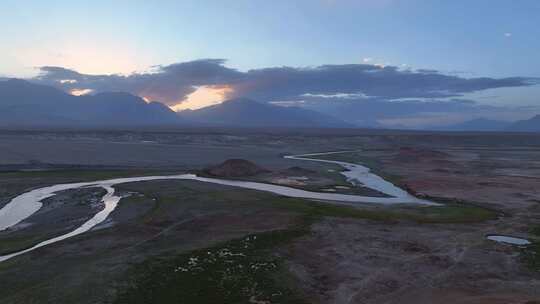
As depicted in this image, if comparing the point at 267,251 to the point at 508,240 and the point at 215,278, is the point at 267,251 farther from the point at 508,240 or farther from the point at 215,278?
A: the point at 508,240

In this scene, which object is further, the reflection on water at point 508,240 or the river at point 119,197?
the river at point 119,197

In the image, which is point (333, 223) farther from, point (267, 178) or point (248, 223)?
point (267, 178)

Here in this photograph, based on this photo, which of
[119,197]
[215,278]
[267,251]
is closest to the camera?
[215,278]

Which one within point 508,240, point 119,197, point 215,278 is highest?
→ point 119,197

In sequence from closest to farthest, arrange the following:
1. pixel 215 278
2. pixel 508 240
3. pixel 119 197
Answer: pixel 215 278 < pixel 508 240 < pixel 119 197

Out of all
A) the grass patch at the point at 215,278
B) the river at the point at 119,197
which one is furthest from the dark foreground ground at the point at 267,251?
the river at the point at 119,197

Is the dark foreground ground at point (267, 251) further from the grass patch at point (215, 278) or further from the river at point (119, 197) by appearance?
the river at point (119, 197)

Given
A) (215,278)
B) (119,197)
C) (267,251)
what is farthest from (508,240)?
(119,197)

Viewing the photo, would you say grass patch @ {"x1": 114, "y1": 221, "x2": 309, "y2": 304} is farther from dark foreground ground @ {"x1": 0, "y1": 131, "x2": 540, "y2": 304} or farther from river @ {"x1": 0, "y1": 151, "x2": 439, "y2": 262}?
river @ {"x1": 0, "y1": 151, "x2": 439, "y2": 262}

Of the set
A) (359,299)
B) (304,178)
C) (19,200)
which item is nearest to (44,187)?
(19,200)

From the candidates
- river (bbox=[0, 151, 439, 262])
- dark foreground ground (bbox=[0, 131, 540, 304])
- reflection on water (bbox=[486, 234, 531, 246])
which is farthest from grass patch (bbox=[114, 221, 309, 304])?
reflection on water (bbox=[486, 234, 531, 246])

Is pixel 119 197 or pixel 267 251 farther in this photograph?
pixel 119 197

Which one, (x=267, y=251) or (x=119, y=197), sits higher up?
(x=119, y=197)
